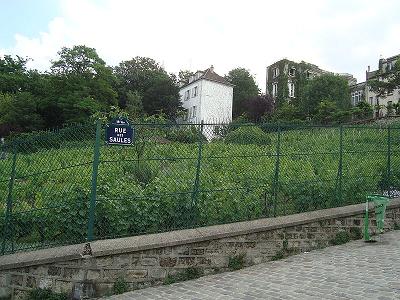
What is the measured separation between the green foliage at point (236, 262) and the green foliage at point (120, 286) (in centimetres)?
184

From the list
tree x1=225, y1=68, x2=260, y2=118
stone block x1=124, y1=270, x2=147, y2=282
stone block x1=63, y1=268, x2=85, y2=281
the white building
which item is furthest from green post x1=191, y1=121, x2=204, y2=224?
tree x1=225, y1=68, x2=260, y2=118

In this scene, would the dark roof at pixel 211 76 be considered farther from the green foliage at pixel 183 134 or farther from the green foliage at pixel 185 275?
the green foliage at pixel 185 275

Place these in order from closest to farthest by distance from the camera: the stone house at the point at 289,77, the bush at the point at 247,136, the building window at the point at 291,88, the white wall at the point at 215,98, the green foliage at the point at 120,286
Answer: the green foliage at the point at 120,286 → the bush at the point at 247,136 → the white wall at the point at 215,98 → the stone house at the point at 289,77 → the building window at the point at 291,88

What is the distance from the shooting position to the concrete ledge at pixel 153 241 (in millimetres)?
5816

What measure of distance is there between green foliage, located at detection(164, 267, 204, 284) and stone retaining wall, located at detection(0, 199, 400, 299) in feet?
0.15

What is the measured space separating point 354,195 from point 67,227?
632 cm

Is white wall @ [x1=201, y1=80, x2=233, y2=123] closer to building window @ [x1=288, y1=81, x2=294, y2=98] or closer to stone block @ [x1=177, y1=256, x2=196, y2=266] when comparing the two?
building window @ [x1=288, y1=81, x2=294, y2=98]

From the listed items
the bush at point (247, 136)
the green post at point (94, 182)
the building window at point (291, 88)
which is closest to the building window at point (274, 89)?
the building window at point (291, 88)

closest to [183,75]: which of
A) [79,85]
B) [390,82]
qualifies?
[79,85]

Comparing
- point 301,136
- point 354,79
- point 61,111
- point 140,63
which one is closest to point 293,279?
point 301,136

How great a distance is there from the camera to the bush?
758 centimetres

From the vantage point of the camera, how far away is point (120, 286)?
19.7 feet

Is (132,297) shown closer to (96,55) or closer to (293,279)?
(293,279)

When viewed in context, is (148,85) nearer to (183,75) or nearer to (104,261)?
(183,75)
